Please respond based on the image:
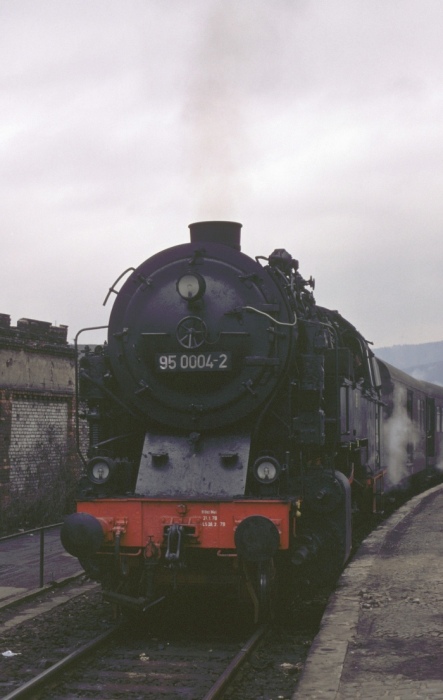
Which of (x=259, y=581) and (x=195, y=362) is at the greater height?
(x=195, y=362)

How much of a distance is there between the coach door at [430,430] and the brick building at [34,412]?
29.2ft

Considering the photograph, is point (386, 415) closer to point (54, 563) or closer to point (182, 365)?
point (54, 563)

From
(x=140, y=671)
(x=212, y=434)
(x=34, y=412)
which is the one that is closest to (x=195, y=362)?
(x=212, y=434)

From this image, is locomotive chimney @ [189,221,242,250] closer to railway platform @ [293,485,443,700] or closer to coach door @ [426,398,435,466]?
railway platform @ [293,485,443,700]

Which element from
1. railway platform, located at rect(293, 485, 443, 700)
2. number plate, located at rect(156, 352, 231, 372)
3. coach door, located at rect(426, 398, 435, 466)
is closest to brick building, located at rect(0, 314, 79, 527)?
railway platform, located at rect(293, 485, 443, 700)

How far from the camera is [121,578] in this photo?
7.25 metres

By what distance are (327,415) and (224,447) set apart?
121 cm

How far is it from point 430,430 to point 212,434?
15.0 m

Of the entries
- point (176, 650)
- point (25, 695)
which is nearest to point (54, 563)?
point (176, 650)

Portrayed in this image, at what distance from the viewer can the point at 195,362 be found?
7.43 metres

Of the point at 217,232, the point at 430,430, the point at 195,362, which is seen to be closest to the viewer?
the point at 195,362

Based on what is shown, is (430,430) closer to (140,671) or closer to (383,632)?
(383,632)

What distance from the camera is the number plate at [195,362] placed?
7.39m

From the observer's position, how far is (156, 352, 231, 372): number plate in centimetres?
739
